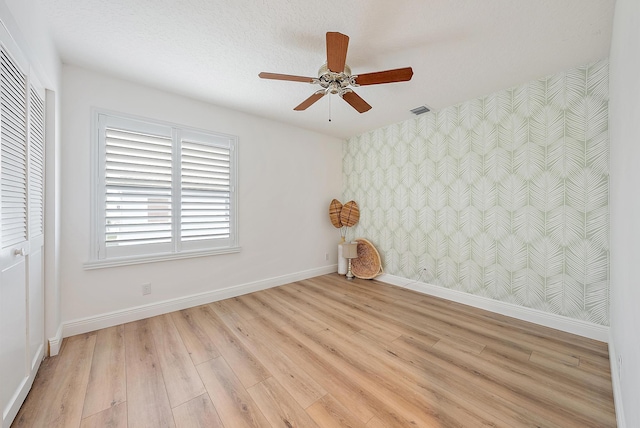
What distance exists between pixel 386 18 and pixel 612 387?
286 cm

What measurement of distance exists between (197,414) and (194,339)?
898 mm

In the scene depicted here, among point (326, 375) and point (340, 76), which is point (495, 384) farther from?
point (340, 76)

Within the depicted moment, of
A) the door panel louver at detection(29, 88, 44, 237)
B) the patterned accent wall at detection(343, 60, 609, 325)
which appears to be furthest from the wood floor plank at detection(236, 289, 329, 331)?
the door panel louver at detection(29, 88, 44, 237)

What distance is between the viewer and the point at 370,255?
3.97 meters

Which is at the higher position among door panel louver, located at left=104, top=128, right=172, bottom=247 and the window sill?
door panel louver, located at left=104, top=128, right=172, bottom=247

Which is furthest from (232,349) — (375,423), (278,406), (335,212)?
(335,212)

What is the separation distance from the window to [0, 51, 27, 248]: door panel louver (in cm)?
90

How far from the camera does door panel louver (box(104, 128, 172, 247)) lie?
2.36 m

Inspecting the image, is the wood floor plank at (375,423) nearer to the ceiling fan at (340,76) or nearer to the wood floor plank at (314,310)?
the wood floor plank at (314,310)

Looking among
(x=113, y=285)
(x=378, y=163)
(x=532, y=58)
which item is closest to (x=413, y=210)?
(x=378, y=163)

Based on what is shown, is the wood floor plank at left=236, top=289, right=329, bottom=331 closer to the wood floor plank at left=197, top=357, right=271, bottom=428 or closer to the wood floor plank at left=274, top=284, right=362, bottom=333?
the wood floor plank at left=274, top=284, right=362, bottom=333

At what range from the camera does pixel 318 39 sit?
1.86m

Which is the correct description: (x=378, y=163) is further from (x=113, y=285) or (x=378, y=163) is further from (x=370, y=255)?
(x=113, y=285)

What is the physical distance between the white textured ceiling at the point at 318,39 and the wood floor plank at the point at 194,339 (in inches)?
97.1
